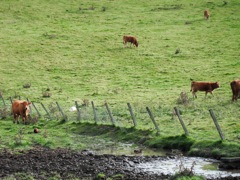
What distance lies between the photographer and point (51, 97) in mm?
36938

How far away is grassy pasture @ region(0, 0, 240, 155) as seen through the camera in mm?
31562

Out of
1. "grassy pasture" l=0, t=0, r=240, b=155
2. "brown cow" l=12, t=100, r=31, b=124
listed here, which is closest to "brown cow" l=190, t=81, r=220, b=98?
"grassy pasture" l=0, t=0, r=240, b=155

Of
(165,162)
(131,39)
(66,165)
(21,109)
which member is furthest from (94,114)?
(131,39)

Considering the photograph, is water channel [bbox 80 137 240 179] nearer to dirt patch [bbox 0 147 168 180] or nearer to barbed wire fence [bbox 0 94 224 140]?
dirt patch [bbox 0 147 168 180]

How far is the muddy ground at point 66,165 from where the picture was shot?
59.3 ft

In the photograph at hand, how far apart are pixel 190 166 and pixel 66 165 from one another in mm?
4405

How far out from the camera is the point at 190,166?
19375 mm

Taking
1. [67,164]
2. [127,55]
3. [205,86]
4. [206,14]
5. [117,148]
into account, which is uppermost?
[206,14]

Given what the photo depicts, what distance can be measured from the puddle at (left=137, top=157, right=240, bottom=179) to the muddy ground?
524mm

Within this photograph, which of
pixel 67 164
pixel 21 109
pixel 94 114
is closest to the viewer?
pixel 67 164

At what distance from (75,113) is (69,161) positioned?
1147 cm

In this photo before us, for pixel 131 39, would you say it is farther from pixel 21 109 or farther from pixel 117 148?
pixel 117 148

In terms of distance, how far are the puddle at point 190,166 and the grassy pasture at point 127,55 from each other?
1994 millimetres

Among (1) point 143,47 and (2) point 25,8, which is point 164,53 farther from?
(2) point 25,8
